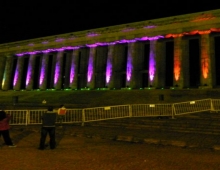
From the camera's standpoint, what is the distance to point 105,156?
771cm

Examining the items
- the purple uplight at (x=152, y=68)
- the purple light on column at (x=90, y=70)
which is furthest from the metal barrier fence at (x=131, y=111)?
the purple light on column at (x=90, y=70)

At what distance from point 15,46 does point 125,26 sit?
829 inches

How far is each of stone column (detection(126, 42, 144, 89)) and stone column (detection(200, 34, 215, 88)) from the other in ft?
26.8

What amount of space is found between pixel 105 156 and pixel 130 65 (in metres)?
25.9

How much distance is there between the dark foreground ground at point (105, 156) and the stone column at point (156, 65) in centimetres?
2135

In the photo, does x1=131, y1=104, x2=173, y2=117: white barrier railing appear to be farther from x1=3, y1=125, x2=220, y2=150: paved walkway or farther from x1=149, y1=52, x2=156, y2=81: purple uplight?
x1=149, y1=52, x2=156, y2=81: purple uplight

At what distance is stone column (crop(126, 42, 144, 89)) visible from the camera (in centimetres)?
3269

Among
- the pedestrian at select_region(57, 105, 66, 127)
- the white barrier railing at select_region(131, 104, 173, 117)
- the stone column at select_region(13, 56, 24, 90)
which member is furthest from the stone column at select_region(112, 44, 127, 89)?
the pedestrian at select_region(57, 105, 66, 127)

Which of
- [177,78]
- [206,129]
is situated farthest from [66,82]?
[206,129]

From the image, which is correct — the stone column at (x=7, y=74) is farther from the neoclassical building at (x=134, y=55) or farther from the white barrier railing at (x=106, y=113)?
the white barrier railing at (x=106, y=113)

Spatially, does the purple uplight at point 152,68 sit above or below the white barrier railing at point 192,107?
above

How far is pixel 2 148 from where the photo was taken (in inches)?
344

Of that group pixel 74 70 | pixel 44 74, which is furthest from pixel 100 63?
pixel 44 74

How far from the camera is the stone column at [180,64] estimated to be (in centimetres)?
2966
